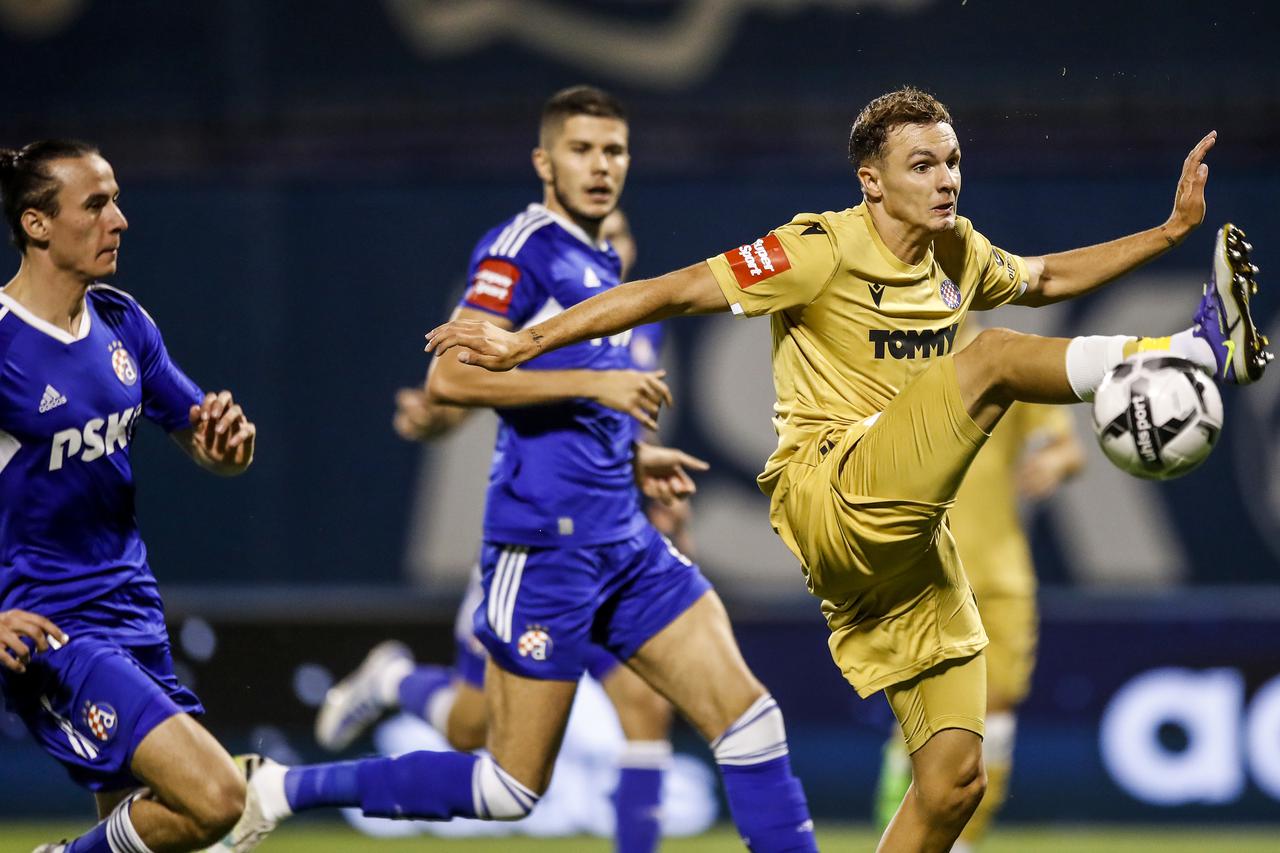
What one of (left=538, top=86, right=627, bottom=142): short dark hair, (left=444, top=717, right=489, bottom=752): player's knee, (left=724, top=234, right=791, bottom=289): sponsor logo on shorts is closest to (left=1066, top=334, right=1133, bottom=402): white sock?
(left=724, top=234, right=791, bottom=289): sponsor logo on shorts

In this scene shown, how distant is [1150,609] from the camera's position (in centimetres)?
687

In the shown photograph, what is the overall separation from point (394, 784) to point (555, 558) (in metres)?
0.73

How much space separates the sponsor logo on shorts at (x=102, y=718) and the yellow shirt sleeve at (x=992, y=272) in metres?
2.30

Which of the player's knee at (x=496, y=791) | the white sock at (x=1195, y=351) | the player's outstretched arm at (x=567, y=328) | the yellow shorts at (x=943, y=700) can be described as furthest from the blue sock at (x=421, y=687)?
the white sock at (x=1195, y=351)

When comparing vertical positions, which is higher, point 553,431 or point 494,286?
point 494,286

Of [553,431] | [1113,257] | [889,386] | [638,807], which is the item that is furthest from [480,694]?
[1113,257]

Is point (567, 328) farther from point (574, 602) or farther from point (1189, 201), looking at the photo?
point (1189, 201)

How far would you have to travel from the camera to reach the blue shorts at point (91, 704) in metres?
4.11

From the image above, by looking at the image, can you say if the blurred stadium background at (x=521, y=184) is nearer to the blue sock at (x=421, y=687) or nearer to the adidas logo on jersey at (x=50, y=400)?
the blue sock at (x=421, y=687)

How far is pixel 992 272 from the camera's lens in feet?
14.4

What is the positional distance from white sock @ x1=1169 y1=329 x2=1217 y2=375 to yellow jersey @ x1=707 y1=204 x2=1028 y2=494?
68cm

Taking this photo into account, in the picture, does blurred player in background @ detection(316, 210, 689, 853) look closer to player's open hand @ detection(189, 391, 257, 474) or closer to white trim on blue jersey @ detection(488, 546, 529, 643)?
white trim on blue jersey @ detection(488, 546, 529, 643)

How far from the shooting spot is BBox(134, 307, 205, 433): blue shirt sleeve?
4.46 metres

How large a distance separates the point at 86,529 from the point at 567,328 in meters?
1.32
